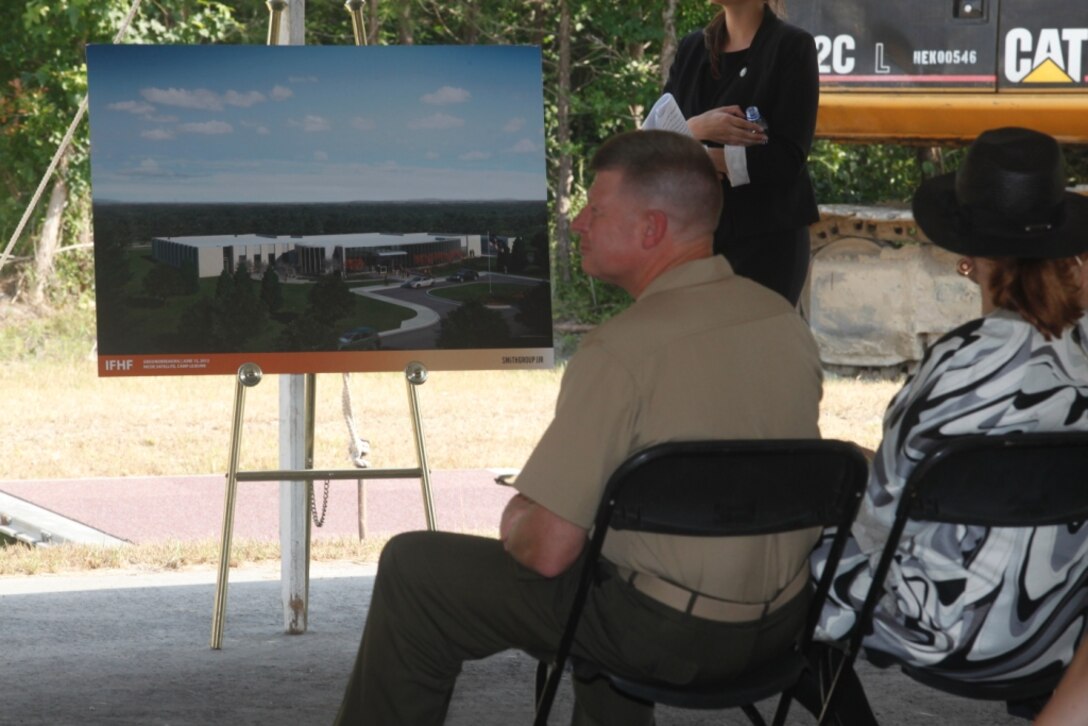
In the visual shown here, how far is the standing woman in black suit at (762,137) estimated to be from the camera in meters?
3.55

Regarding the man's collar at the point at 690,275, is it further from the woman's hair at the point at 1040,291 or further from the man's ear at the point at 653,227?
the woman's hair at the point at 1040,291

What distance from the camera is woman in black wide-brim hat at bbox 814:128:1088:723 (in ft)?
7.67

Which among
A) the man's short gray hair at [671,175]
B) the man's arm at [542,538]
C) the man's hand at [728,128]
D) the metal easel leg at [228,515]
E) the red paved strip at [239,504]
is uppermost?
the man's hand at [728,128]

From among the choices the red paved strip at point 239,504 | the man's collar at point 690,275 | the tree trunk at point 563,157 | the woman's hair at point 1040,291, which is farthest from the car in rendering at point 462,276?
the tree trunk at point 563,157

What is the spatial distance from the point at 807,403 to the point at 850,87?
8.57 m

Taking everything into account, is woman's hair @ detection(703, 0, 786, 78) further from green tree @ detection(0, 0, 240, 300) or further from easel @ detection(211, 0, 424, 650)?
green tree @ detection(0, 0, 240, 300)

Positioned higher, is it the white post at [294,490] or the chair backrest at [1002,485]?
the chair backrest at [1002,485]

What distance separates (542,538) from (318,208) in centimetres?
193

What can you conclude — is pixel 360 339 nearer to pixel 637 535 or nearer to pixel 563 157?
pixel 637 535

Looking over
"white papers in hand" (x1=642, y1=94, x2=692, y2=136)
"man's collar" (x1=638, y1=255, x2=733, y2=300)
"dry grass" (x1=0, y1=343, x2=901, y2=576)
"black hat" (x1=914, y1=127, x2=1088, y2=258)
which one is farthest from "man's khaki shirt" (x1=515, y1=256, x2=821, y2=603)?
"dry grass" (x1=0, y1=343, x2=901, y2=576)

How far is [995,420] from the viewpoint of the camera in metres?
2.34

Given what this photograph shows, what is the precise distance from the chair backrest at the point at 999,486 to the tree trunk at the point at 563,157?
15.1m

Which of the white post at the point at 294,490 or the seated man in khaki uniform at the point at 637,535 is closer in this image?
the seated man in khaki uniform at the point at 637,535

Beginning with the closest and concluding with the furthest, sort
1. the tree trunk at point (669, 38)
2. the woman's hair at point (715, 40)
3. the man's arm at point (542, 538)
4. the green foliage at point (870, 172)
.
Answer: the man's arm at point (542, 538) → the woman's hair at point (715, 40) → the tree trunk at point (669, 38) → the green foliage at point (870, 172)
